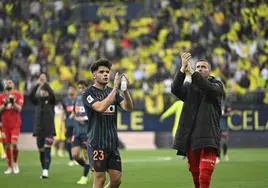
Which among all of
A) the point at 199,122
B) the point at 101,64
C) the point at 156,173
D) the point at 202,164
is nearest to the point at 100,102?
the point at 101,64

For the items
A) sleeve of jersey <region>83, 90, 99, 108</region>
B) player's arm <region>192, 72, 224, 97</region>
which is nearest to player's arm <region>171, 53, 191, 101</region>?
player's arm <region>192, 72, 224, 97</region>

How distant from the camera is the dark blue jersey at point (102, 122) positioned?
9.70m

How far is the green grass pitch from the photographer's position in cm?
1509

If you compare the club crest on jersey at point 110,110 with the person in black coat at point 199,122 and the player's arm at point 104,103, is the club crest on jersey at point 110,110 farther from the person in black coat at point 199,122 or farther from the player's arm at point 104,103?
the person in black coat at point 199,122

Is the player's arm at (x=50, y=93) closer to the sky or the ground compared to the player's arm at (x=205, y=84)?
closer to the ground

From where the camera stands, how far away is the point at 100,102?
9.48 meters

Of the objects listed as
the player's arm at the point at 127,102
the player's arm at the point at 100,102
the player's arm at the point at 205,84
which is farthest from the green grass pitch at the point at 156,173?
the player's arm at the point at 100,102

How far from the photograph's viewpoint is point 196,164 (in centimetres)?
1086

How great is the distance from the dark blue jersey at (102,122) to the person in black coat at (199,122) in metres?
1.29

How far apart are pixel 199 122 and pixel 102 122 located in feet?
5.24

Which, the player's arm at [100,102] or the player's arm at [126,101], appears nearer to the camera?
the player's arm at [100,102]

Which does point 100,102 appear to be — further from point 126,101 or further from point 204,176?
point 204,176

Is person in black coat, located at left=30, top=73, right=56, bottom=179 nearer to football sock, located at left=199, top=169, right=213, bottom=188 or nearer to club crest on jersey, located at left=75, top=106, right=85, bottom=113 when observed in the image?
club crest on jersey, located at left=75, top=106, right=85, bottom=113

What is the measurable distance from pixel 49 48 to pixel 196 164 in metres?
23.2
